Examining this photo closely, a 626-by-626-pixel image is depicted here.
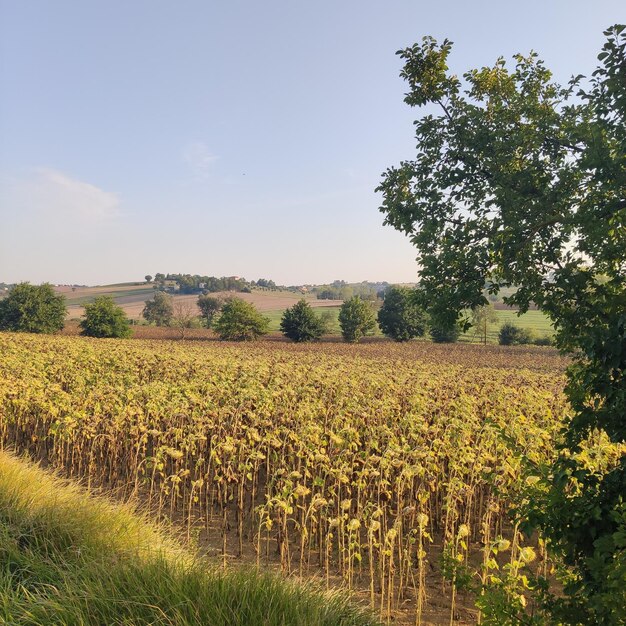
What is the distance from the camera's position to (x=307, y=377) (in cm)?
1992

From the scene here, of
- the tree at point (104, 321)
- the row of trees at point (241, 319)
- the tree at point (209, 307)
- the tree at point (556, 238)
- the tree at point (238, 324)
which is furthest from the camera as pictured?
the tree at point (209, 307)

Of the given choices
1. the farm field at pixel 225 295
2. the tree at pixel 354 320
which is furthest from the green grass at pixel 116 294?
the tree at pixel 354 320

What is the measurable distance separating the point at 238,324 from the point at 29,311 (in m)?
26.9

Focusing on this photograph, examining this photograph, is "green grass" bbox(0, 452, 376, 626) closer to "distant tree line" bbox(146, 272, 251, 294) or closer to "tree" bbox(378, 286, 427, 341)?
"tree" bbox(378, 286, 427, 341)

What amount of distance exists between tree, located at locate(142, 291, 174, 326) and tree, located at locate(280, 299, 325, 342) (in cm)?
4960

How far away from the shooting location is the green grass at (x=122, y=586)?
3.91 m

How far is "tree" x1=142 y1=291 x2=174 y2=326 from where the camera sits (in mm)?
102000

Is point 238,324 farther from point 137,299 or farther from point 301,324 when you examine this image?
point 137,299

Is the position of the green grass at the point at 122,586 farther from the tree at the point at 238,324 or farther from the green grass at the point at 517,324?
the green grass at the point at 517,324

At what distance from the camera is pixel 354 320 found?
204 ft

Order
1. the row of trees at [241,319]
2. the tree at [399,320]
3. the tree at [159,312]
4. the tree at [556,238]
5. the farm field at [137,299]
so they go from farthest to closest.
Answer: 1. the farm field at [137,299]
2. the tree at [159,312]
3. the tree at [399,320]
4. the row of trees at [241,319]
5. the tree at [556,238]

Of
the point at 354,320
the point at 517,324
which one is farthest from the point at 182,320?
the point at 517,324

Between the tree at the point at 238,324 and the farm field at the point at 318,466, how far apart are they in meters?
39.9

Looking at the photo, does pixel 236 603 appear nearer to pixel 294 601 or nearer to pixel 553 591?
pixel 294 601
